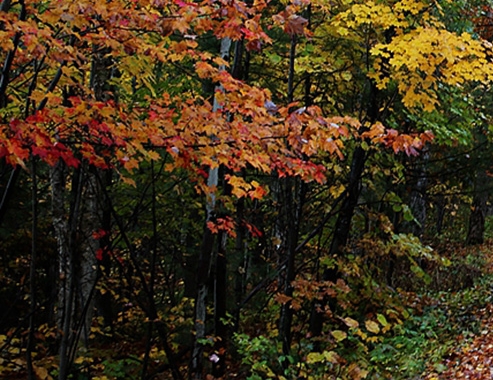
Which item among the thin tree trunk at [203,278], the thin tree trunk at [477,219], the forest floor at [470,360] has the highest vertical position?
the thin tree trunk at [203,278]

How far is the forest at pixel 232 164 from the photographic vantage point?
4129 millimetres

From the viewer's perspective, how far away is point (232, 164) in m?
4.80

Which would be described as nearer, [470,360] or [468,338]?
[470,360]

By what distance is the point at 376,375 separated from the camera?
6.70m

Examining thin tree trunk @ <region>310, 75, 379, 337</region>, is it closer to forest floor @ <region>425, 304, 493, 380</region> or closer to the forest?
the forest

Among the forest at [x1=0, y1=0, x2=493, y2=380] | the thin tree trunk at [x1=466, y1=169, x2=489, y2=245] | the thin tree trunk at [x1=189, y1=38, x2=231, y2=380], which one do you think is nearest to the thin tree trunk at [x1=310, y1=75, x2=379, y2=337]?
the forest at [x1=0, y1=0, x2=493, y2=380]

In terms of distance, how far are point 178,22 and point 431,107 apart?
3.91 meters

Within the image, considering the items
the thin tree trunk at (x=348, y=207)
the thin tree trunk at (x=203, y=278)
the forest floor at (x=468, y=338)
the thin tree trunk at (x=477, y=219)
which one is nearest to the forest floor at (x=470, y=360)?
the forest floor at (x=468, y=338)

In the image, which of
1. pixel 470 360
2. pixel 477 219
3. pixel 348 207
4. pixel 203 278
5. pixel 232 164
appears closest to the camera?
pixel 232 164

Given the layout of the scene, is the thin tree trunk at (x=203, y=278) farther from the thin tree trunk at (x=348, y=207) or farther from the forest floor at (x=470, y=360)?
the forest floor at (x=470, y=360)

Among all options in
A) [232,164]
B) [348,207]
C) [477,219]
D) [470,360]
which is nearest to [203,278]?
[232,164]

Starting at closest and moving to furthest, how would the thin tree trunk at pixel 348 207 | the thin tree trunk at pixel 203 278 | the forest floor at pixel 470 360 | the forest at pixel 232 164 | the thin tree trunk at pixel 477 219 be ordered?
1. the forest at pixel 232 164
2. the thin tree trunk at pixel 203 278
3. the forest floor at pixel 470 360
4. the thin tree trunk at pixel 348 207
5. the thin tree trunk at pixel 477 219

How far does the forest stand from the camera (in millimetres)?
4129

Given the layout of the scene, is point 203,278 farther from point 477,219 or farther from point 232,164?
point 477,219
